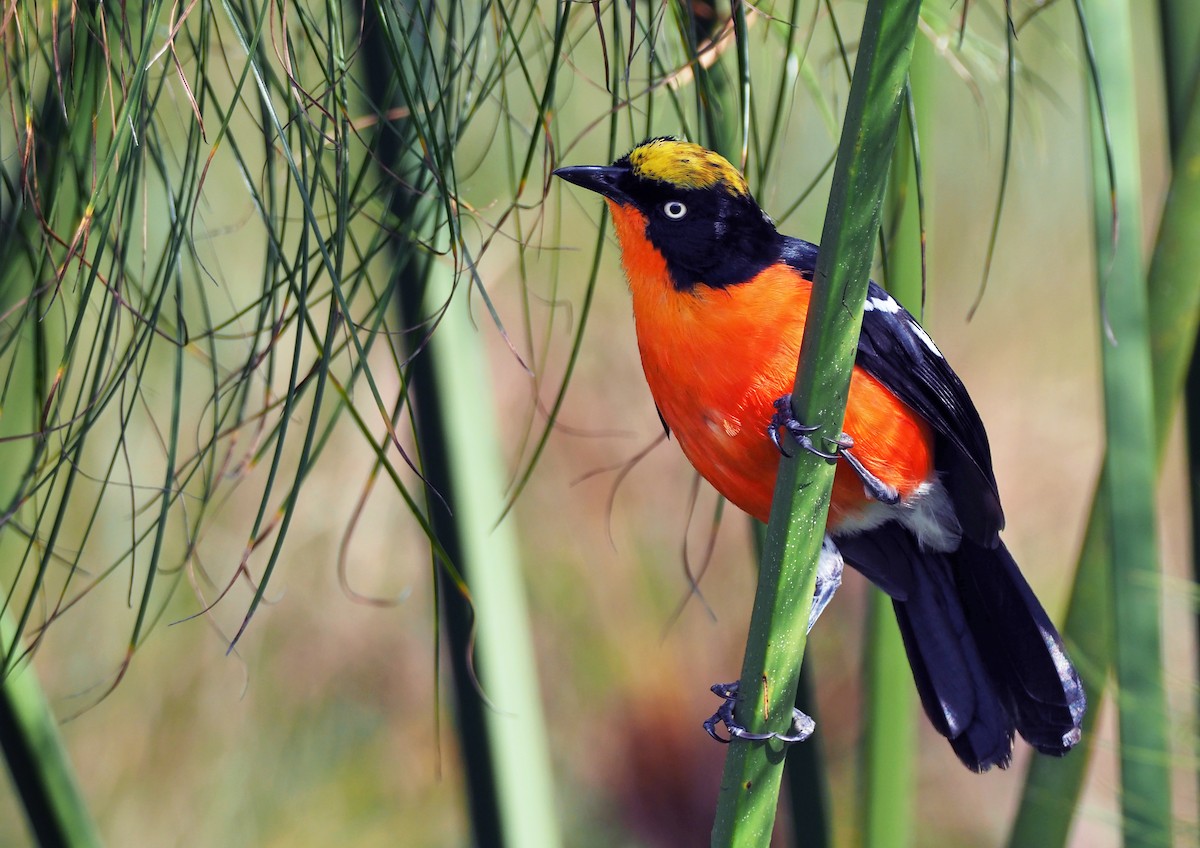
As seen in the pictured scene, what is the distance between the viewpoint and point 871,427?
1064mm

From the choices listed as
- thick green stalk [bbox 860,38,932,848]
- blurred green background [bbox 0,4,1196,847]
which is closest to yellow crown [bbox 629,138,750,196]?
thick green stalk [bbox 860,38,932,848]

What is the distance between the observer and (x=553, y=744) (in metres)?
2.22

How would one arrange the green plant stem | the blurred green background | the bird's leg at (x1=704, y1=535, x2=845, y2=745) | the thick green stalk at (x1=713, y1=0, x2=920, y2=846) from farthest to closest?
the blurred green background < the bird's leg at (x1=704, y1=535, x2=845, y2=745) < the green plant stem < the thick green stalk at (x1=713, y1=0, x2=920, y2=846)

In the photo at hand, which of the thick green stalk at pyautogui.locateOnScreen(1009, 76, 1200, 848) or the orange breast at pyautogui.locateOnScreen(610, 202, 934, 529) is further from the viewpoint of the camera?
the orange breast at pyautogui.locateOnScreen(610, 202, 934, 529)

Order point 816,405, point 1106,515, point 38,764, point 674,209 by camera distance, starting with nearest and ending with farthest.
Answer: point 816,405
point 38,764
point 1106,515
point 674,209

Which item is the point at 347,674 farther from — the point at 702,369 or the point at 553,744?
the point at 702,369

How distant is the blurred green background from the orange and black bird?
2.54 feet

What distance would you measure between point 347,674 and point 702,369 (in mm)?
1369

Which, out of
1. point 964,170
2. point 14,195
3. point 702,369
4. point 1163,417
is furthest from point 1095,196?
point 964,170

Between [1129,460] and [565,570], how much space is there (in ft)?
4.64

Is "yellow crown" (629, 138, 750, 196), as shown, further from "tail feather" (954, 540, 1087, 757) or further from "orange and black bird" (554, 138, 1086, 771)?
"tail feather" (954, 540, 1087, 757)

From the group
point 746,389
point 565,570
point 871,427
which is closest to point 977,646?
point 871,427

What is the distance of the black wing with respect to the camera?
3.53 feet

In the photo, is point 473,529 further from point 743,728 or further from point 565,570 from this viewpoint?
point 565,570
